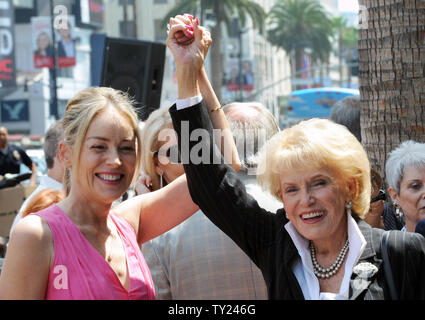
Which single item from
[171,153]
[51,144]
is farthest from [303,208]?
[51,144]

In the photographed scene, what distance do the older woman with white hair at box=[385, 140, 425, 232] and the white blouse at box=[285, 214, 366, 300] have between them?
1295mm

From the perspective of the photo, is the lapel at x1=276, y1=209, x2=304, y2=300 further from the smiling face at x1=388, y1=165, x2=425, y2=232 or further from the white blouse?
the smiling face at x1=388, y1=165, x2=425, y2=232

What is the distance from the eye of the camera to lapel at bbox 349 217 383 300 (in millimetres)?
2256

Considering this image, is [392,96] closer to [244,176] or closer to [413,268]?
[244,176]

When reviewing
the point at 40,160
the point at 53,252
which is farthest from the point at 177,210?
the point at 40,160

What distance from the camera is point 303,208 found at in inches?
94.8

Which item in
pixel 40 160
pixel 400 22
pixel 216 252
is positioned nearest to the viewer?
pixel 216 252

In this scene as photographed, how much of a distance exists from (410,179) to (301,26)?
6435 cm

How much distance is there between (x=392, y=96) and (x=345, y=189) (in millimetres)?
2223

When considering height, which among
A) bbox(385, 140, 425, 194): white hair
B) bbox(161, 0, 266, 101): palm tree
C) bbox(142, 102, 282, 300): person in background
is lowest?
bbox(142, 102, 282, 300): person in background

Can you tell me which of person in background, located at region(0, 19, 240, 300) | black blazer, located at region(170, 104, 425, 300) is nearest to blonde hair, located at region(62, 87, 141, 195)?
person in background, located at region(0, 19, 240, 300)

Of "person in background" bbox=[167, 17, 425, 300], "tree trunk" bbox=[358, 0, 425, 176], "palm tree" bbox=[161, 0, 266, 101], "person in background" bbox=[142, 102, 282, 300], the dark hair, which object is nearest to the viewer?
"person in background" bbox=[167, 17, 425, 300]

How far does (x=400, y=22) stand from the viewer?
444 centimetres

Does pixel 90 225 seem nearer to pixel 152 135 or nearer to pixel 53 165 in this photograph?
pixel 152 135
